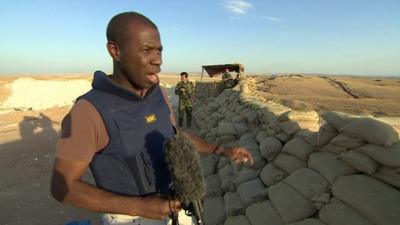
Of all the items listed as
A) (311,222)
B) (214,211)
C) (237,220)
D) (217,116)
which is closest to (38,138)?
(217,116)

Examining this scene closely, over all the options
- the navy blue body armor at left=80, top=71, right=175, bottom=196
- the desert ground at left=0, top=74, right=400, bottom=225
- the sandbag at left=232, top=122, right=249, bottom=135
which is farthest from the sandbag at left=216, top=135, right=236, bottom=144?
the navy blue body armor at left=80, top=71, right=175, bottom=196

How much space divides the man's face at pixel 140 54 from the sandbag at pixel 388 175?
190 centimetres

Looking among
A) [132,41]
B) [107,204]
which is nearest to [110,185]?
[107,204]

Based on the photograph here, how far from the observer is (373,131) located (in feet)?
9.36

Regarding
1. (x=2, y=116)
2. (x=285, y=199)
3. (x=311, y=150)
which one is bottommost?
(x=2, y=116)

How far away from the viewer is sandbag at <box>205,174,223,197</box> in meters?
4.55

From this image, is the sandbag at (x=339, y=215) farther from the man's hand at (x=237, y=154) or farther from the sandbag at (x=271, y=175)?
the man's hand at (x=237, y=154)

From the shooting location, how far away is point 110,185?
1480mm

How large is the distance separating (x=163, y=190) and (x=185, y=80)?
8697 millimetres

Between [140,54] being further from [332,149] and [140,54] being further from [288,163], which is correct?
[288,163]

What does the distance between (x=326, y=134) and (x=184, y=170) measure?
2.40 metres

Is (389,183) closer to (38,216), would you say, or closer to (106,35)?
(106,35)

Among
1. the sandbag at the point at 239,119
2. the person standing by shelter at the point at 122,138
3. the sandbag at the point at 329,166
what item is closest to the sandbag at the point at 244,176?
the sandbag at the point at 329,166

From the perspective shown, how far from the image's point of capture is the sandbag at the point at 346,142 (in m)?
3.03
